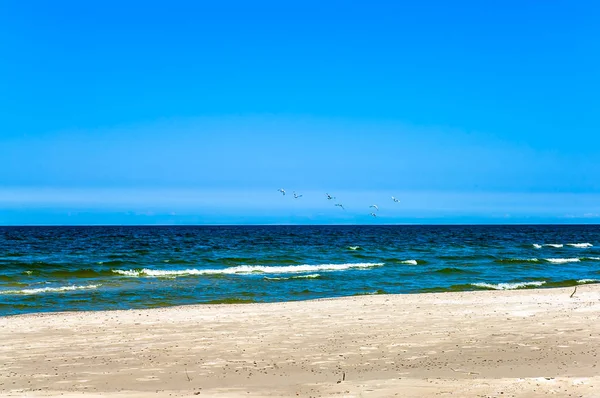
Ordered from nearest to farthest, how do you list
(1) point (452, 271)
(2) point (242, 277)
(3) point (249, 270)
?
(2) point (242, 277), (1) point (452, 271), (3) point (249, 270)

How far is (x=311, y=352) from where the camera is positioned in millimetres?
11750

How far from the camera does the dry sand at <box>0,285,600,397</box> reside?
9.11 meters

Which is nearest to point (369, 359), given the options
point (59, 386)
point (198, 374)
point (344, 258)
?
point (198, 374)

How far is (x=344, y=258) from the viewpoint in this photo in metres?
46.1

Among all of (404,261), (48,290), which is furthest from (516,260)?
(48,290)

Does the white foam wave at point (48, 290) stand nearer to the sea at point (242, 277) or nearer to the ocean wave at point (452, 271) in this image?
the sea at point (242, 277)

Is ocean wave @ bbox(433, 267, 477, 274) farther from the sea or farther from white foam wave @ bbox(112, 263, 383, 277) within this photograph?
white foam wave @ bbox(112, 263, 383, 277)

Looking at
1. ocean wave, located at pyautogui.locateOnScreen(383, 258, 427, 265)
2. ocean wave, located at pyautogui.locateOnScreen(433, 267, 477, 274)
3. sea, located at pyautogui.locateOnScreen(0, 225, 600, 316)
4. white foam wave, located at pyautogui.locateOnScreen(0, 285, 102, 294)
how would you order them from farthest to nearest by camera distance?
ocean wave, located at pyautogui.locateOnScreen(383, 258, 427, 265), ocean wave, located at pyautogui.locateOnScreen(433, 267, 477, 274), white foam wave, located at pyautogui.locateOnScreen(0, 285, 102, 294), sea, located at pyautogui.locateOnScreen(0, 225, 600, 316)

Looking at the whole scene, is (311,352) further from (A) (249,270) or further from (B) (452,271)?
(B) (452,271)

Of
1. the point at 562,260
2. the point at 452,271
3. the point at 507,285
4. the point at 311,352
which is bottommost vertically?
the point at 507,285

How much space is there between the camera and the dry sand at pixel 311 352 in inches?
359

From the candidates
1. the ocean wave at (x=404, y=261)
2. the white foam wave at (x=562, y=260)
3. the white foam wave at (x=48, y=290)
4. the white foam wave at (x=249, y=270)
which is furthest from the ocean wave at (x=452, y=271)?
the white foam wave at (x=48, y=290)

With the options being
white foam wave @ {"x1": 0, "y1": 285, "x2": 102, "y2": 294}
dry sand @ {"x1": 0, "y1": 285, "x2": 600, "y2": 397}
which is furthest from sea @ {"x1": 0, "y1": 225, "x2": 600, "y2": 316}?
dry sand @ {"x1": 0, "y1": 285, "x2": 600, "y2": 397}

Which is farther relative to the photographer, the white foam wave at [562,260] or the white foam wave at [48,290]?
the white foam wave at [562,260]
